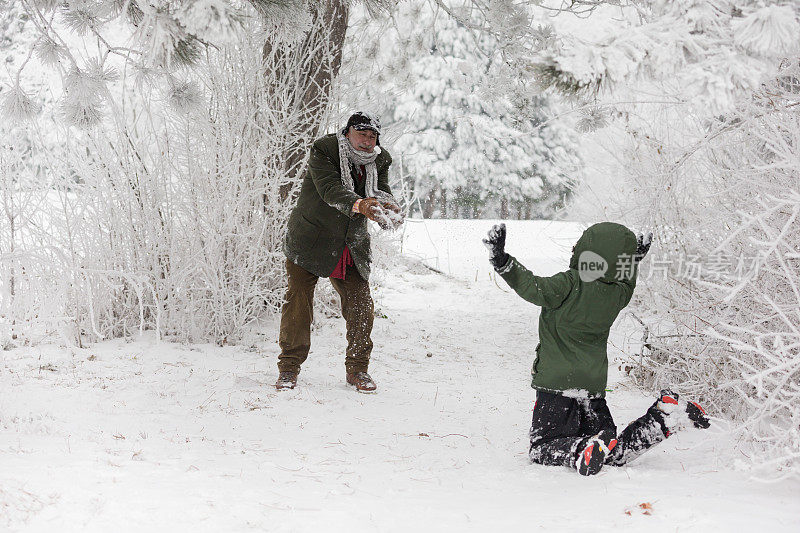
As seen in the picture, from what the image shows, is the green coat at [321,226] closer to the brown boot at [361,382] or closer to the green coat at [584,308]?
the brown boot at [361,382]

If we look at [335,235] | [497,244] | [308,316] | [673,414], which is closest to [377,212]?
[335,235]

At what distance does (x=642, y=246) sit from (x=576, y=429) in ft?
→ 2.92

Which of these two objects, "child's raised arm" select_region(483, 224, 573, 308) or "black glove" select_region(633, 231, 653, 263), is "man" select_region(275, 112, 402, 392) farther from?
"black glove" select_region(633, 231, 653, 263)

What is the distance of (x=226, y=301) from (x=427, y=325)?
2452mm

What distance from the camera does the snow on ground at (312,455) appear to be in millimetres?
2166

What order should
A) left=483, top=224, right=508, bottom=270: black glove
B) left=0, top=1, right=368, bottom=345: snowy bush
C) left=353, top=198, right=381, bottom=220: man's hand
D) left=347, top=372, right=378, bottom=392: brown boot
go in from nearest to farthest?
1. left=483, top=224, right=508, bottom=270: black glove
2. left=353, top=198, right=381, bottom=220: man's hand
3. left=347, top=372, right=378, bottom=392: brown boot
4. left=0, top=1, right=368, bottom=345: snowy bush

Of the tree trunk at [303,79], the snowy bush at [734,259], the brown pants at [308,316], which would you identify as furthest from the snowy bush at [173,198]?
the snowy bush at [734,259]

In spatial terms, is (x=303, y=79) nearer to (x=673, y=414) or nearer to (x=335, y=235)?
(x=335, y=235)

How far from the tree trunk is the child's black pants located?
3210 mm

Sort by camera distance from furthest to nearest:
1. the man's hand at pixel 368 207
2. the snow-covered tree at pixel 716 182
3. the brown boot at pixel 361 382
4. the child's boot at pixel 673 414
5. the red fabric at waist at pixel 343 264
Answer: the brown boot at pixel 361 382
the red fabric at waist at pixel 343 264
the man's hand at pixel 368 207
the child's boot at pixel 673 414
the snow-covered tree at pixel 716 182

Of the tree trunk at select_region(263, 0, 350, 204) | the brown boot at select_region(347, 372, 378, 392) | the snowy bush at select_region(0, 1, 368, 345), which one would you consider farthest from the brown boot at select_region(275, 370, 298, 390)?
the tree trunk at select_region(263, 0, 350, 204)

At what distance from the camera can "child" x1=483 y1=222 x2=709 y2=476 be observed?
2801mm


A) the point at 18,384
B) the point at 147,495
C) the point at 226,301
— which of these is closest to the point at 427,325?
the point at 226,301

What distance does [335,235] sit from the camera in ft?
13.0
